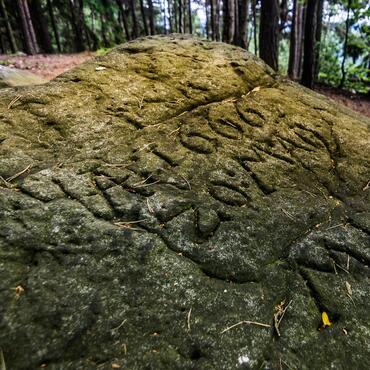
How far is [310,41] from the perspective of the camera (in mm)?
7496

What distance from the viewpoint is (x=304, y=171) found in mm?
2943

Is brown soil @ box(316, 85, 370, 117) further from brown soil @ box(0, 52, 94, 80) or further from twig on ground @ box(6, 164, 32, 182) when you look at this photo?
twig on ground @ box(6, 164, 32, 182)

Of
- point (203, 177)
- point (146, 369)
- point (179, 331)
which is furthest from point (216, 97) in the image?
point (146, 369)

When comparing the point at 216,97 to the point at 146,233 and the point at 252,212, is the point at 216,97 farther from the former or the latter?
the point at 146,233

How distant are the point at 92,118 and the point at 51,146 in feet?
1.65

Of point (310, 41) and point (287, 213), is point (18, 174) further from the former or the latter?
point (310, 41)

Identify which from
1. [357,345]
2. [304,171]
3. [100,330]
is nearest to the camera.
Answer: [100,330]

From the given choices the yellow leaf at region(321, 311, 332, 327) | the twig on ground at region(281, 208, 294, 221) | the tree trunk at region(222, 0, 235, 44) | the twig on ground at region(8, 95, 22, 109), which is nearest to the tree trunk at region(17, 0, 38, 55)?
the tree trunk at region(222, 0, 235, 44)

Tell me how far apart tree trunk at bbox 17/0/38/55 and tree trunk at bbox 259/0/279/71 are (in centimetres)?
1056

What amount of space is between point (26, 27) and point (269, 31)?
1117 cm

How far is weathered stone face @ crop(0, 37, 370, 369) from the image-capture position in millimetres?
1639

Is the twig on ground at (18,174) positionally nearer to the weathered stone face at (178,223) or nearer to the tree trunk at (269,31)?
the weathered stone face at (178,223)

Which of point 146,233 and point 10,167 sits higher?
point 10,167

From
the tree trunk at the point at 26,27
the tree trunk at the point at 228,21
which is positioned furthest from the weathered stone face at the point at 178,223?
the tree trunk at the point at 26,27
